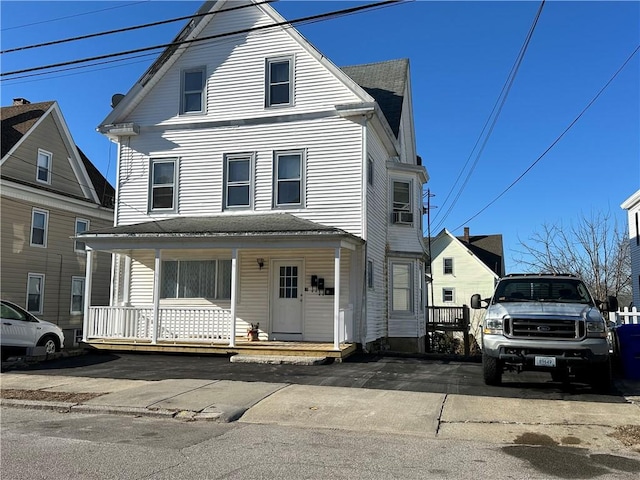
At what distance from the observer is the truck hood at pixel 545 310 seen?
8.77m

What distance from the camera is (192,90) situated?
16.7 meters

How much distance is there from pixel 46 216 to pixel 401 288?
48.3ft

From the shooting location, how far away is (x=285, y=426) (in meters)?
7.29

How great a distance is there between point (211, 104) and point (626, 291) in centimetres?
2707

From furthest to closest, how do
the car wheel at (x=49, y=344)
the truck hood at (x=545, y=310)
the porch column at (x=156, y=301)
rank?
1. the porch column at (x=156, y=301)
2. the car wheel at (x=49, y=344)
3. the truck hood at (x=545, y=310)

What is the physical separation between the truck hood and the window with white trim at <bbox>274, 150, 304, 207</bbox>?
24.4ft

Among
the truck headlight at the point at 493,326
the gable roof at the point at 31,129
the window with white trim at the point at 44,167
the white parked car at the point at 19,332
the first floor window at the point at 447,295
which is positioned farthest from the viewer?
the first floor window at the point at 447,295

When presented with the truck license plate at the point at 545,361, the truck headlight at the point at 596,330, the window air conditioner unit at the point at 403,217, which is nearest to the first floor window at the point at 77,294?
the window air conditioner unit at the point at 403,217

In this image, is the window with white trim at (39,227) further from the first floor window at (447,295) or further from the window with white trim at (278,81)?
the first floor window at (447,295)

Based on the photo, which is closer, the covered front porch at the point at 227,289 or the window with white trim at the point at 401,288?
the covered front porch at the point at 227,289

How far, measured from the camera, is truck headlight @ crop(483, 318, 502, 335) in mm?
9039

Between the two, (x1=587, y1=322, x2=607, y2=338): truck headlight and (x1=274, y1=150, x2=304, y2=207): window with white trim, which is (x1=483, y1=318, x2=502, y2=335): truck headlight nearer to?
(x1=587, y1=322, x2=607, y2=338): truck headlight

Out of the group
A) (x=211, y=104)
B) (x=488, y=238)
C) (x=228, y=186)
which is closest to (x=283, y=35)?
(x=211, y=104)

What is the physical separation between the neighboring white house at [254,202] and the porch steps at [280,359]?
1.25m
